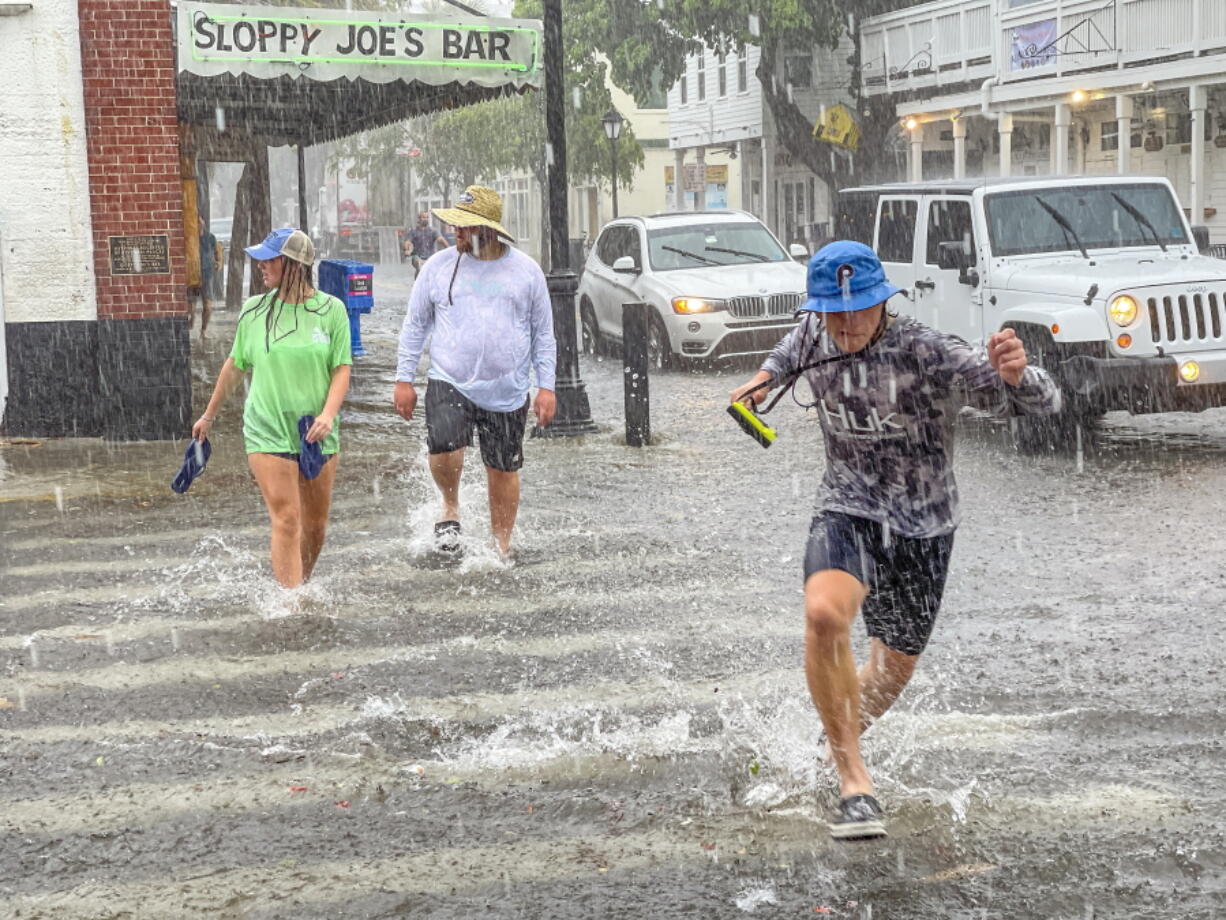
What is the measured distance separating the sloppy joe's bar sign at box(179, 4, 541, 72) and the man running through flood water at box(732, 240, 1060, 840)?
29.3 feet

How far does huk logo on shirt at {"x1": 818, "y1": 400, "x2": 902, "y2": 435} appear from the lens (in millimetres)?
4785

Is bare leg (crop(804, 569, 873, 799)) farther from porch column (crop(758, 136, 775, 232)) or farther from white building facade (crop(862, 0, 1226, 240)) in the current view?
porch column (crop(758, 136, 775, 232))

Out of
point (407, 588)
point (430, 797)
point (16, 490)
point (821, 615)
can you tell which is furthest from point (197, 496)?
point (821, 615)

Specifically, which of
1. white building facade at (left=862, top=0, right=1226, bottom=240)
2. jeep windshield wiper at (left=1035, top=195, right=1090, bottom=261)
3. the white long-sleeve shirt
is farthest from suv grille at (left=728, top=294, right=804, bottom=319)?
the white long-sleeve shirt

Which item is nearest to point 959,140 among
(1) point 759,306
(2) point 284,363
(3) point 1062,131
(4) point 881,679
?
(3) point 1062,131

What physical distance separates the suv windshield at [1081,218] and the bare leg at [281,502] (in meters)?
7.04

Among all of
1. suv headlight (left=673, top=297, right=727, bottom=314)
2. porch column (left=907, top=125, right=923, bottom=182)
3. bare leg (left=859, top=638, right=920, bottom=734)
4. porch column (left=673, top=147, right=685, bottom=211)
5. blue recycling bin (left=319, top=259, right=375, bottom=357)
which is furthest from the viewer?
porch column (left=673, top=147, right=685, bottom=211)

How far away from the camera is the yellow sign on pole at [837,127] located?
129 ft

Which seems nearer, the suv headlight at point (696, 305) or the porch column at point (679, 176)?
the suv headlight at point (696, 305)

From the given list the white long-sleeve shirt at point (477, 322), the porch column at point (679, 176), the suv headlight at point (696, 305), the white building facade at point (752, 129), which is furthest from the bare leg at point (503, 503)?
the porch column at point (679, 176)

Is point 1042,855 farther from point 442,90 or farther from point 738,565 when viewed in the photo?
point 442,90

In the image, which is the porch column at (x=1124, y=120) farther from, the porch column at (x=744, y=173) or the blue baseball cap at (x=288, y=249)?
the blue baseball cap at (x=288, y=249)

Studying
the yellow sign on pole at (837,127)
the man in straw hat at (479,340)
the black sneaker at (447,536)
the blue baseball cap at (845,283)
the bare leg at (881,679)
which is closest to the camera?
the blue baseball cap at (845,283)

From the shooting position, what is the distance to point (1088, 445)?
12195mm
